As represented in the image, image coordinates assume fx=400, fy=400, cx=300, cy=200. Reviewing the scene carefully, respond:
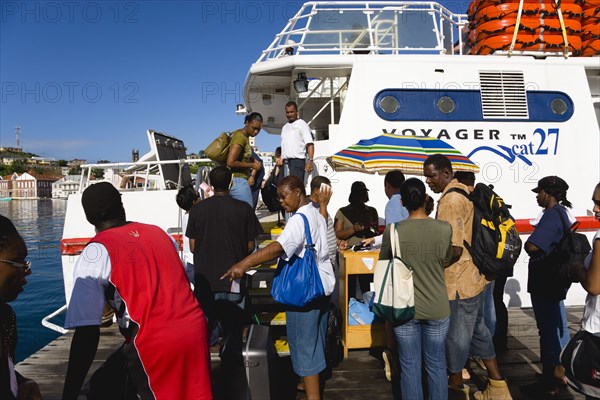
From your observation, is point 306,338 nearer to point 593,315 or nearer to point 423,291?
point 423,291

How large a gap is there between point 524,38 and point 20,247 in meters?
7.93

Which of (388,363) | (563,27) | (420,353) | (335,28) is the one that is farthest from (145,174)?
(563,27)

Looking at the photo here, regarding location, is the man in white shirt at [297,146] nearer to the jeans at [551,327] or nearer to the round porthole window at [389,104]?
the round porthole window at [389,104]

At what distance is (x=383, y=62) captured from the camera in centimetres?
666

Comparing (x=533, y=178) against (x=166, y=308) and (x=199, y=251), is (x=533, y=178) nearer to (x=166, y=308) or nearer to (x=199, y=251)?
(x=199, y=251)

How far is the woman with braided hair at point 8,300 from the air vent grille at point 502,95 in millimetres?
6759

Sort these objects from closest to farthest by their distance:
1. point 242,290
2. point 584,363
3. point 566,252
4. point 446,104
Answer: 1. point 584,363
2. point 566,252
3. point 242,290
4. point 446,104

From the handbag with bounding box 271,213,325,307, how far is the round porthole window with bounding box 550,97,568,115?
6.11 meters

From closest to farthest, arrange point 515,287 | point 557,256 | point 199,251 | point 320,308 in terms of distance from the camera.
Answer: point 320,308
point 557,256
point 199,251
point 515,287

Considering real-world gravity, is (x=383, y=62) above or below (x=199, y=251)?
above

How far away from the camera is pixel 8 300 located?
168 cm

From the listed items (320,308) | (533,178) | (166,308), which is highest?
(533,178)

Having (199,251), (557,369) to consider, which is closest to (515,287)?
(557,369)

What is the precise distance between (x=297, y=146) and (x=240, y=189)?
1367mm
